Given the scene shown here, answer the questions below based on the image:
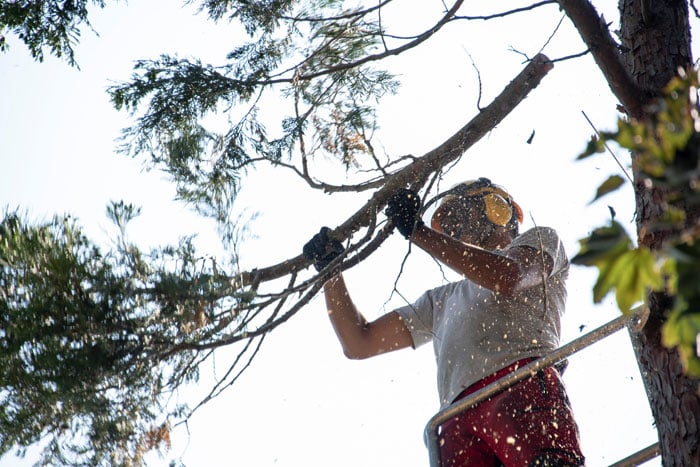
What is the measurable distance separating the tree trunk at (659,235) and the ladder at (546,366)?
9cm

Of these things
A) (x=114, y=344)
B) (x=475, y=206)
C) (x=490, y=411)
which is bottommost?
(x=490, y=411)

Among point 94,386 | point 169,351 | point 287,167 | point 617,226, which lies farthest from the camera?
point 287,167

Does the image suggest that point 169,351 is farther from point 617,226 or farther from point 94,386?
point 617,226

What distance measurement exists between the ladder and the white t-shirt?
34 centimetres

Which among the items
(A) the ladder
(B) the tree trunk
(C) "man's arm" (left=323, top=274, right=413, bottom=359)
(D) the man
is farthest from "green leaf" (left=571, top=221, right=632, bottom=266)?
(C) "man's arm" (left=323, top=274, right=413, bottom=359)

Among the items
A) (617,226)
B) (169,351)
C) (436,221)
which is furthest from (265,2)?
(617,226)

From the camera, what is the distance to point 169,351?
2283 millimetres

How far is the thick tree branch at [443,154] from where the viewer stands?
3.30 meters

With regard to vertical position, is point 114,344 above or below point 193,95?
below

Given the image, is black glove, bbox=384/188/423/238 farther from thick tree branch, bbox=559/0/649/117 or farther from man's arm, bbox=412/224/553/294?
thick tree branch, bbox=559/0/649/117

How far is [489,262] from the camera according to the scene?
2943 millimetres

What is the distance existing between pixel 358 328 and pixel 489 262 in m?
0.92

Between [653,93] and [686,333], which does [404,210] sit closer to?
A: [653,93]

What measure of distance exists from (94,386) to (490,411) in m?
1.47
